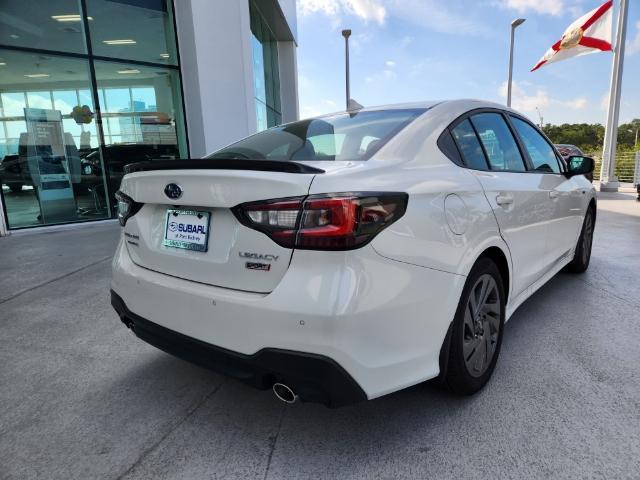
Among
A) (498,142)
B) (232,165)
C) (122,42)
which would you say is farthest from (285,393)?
(122,42)

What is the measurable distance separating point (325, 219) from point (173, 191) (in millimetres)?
754

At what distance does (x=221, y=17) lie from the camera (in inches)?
358

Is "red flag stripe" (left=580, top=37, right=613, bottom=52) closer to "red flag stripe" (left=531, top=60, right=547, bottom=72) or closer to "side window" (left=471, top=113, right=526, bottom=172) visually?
"red flag stripe" (left=531, top=60, right=547, bottom=72)

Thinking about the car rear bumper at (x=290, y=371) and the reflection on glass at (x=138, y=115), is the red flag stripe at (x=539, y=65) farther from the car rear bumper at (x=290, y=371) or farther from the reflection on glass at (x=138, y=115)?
the car rear bumper at (x=290, y=371)

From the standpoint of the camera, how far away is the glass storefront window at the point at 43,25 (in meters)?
7.62

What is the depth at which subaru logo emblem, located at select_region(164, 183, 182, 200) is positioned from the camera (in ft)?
6.02

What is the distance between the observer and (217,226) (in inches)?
68.1

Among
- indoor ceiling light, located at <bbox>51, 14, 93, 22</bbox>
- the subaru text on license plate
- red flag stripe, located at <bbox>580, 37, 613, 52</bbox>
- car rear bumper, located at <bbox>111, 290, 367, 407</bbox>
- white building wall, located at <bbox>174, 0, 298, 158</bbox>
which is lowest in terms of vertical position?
car rear bumper, located at <bbox>111, 290, 367, 407</bbox>

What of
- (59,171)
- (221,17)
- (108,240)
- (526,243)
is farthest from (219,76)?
(526,243)

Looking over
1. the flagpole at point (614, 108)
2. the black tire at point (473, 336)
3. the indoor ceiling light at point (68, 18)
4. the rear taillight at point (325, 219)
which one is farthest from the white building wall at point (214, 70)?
the flagpole at point (614, 108)

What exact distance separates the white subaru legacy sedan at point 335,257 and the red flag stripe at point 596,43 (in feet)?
47.0

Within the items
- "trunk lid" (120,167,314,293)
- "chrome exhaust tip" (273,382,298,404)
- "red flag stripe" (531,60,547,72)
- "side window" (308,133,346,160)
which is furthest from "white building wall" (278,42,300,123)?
"chrome exhaust tip" (273,382,298,404)

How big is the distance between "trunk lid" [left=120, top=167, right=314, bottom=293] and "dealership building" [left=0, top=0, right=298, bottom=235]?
692 cm

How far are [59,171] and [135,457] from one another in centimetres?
828
